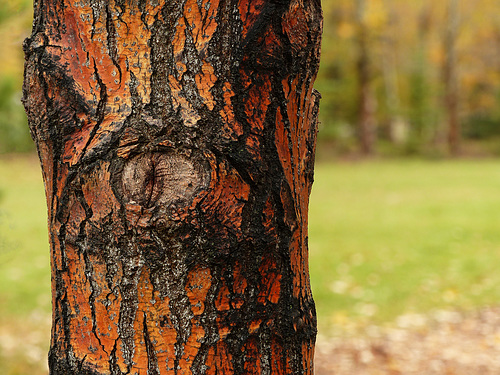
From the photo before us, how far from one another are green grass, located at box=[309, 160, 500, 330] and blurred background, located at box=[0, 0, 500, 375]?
0.02 meters

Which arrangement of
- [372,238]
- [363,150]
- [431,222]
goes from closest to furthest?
[372,238] → [431,222] → [363,150]

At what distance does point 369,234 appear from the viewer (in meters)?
8.63

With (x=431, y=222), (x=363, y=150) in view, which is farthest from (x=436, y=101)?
(x=431, y=222)

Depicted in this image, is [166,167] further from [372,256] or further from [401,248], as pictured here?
[401,248]

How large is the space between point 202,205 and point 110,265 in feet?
0.76

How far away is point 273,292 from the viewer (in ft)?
3.72

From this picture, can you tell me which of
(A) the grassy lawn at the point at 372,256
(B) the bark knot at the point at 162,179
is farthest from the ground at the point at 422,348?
(B) the bark knot at the point at 162,179

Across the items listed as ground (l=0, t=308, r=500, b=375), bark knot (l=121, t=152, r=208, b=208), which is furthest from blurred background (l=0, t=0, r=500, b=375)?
bark knot (l=121, t=152, r=208, b=208)

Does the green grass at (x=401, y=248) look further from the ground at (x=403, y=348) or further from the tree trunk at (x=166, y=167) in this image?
the tree trunk at (x=166, y=167)

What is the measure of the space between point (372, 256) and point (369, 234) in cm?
134

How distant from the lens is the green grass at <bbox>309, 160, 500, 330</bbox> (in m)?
5.59

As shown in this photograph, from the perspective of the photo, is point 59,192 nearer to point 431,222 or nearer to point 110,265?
point 110,265

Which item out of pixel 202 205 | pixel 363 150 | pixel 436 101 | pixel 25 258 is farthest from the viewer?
pixel 436 101

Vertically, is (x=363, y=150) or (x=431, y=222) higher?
(x=363, y=150)
